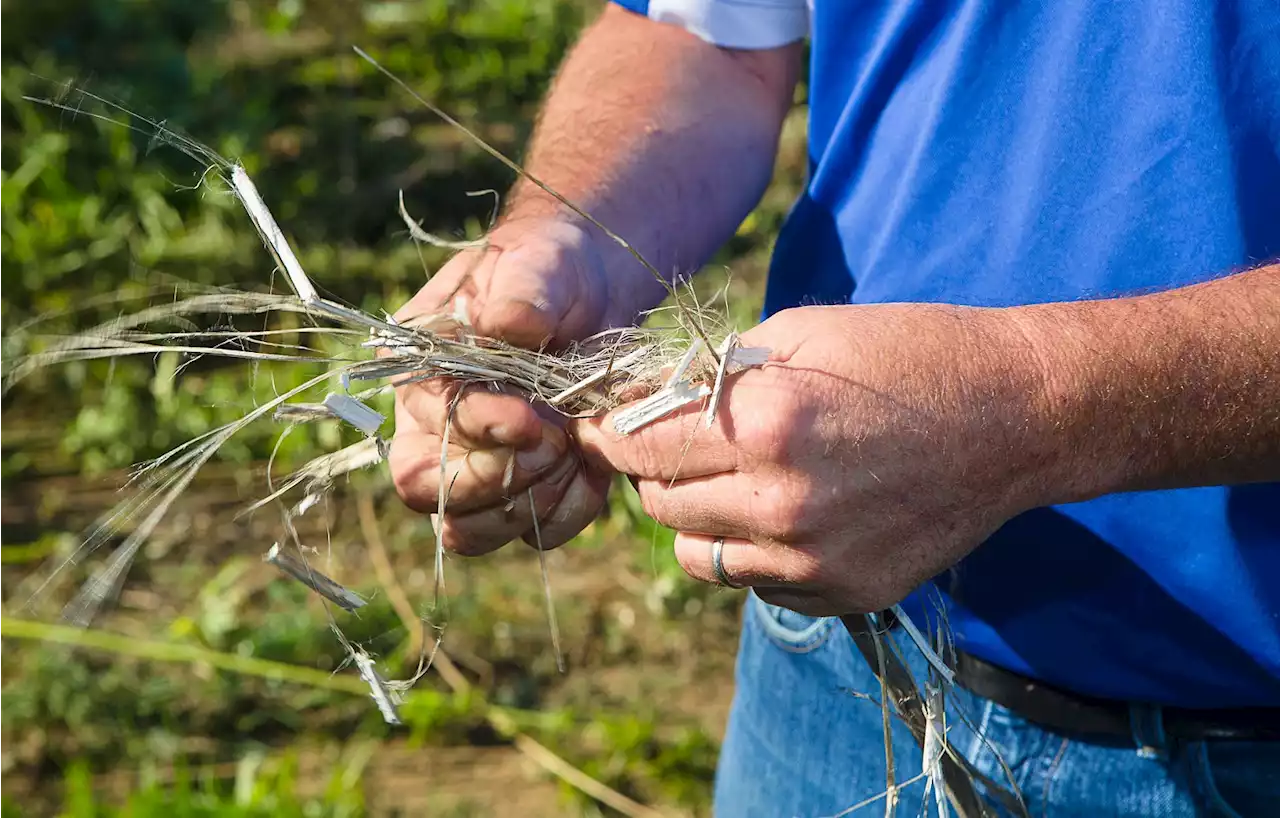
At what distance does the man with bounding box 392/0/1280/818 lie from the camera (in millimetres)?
1013

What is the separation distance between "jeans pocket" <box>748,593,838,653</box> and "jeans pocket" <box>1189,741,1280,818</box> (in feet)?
1.44

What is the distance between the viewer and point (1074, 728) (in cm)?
138

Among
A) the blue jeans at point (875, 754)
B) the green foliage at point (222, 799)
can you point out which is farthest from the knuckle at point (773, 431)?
the green foliage at point (222, 799)

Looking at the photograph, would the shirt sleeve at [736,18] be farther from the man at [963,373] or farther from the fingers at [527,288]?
the fingers at [527,288]

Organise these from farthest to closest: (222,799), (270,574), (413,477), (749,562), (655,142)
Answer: (270,574) < (222,799) < (655,142) < (413,477) < (749,562)

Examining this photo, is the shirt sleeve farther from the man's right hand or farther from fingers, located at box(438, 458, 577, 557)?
fingers, located at box(438, 458, 577, 557)

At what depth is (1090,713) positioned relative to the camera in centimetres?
137

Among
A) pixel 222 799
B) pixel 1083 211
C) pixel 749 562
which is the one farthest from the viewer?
pixel 222 799

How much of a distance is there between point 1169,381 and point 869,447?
0.83 ft

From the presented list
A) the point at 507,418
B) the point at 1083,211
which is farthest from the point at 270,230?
the point at 1083,211

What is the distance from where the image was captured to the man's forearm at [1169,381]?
1.00m

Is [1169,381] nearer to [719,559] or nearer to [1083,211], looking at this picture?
[1083,211]

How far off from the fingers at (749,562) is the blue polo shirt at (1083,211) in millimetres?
336

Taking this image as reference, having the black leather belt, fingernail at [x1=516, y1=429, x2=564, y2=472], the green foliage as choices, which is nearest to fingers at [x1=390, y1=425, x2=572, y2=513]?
fingernail at [x1=516, y1=429, x2=564, y2=472]
